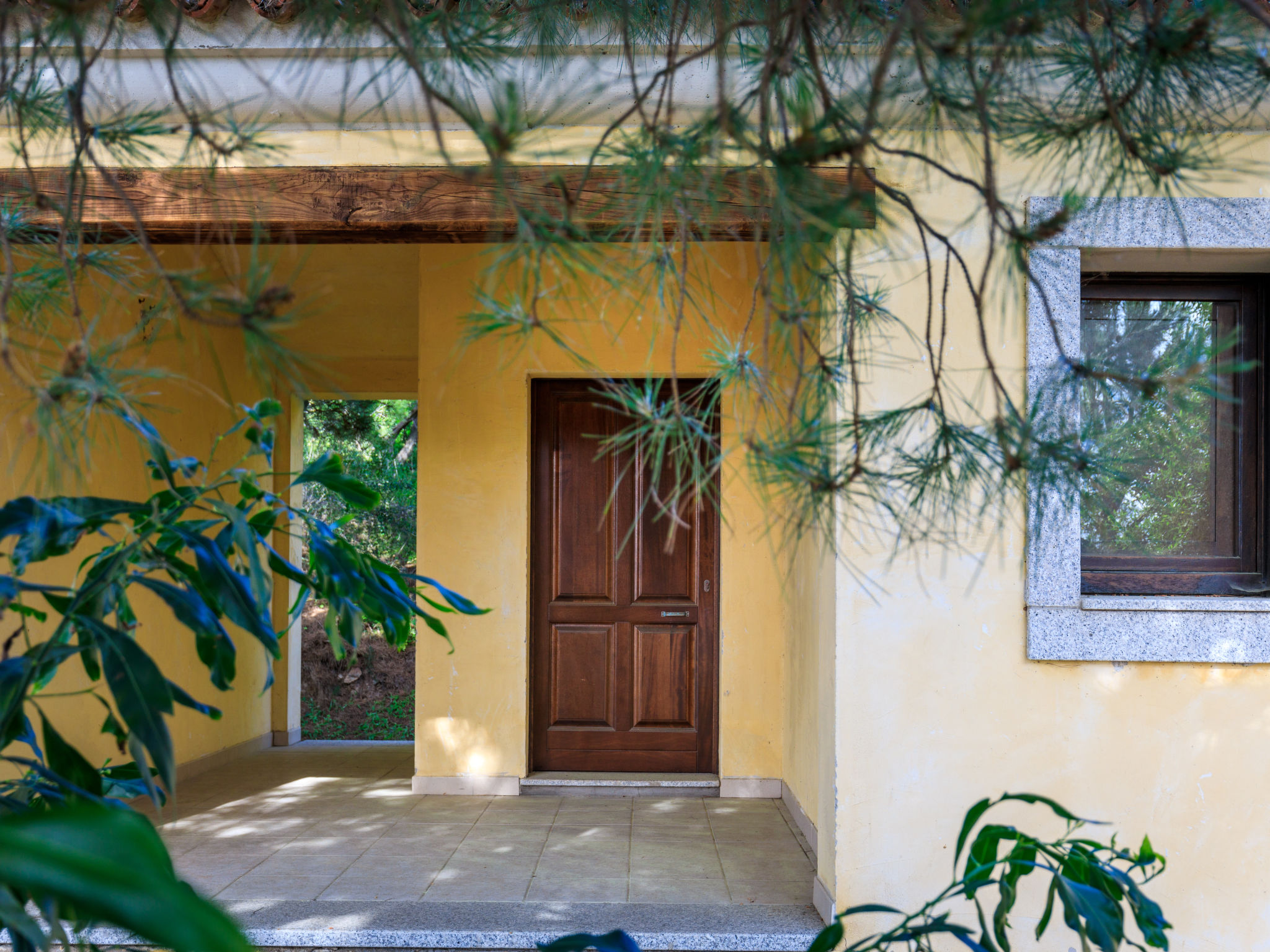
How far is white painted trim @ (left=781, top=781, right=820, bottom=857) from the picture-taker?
133 inches

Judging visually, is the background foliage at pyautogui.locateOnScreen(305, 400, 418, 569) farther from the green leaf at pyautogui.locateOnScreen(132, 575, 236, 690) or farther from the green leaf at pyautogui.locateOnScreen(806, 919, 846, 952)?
the green leaf at pyautogui.locateOnScreen(806, 919, 846, 952)

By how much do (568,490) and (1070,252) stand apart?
101 inches

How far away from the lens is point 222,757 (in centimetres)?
506

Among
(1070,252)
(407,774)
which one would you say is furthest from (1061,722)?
(407,774)

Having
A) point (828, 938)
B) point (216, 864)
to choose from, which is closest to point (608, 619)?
point (216, 864)

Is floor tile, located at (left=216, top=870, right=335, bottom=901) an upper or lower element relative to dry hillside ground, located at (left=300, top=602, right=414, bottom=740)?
upper

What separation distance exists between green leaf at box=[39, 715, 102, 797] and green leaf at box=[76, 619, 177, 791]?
216 millimetres

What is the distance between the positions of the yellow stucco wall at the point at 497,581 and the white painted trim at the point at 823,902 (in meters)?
1.41

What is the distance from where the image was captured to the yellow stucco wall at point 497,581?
166 inches

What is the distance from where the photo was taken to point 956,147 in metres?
2.07

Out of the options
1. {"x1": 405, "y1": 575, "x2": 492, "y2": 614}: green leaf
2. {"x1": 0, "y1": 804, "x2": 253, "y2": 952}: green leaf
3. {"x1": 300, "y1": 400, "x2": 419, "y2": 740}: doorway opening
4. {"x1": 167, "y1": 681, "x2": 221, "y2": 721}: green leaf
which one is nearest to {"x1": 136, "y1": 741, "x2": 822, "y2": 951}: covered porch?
{"x1": 167, "y1": 681, "x2": 221, "y2": 721}: green leaf

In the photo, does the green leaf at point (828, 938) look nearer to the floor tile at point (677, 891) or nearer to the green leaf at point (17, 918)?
the green leaf at point (17, 918)

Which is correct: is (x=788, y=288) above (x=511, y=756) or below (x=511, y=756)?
above

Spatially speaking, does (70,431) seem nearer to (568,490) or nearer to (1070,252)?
(1070,252)
